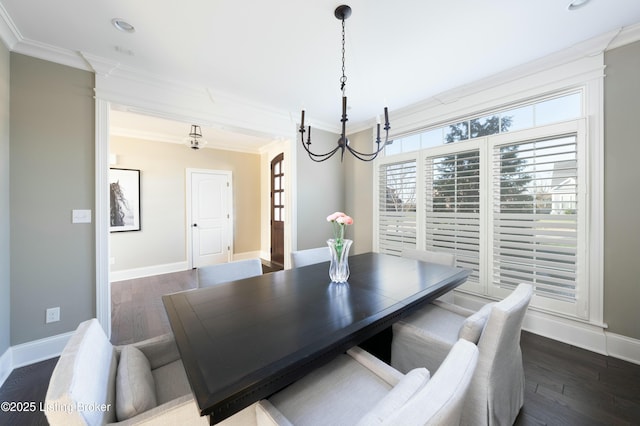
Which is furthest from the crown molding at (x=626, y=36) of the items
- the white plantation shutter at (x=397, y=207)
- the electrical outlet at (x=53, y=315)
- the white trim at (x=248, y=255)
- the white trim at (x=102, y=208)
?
the white trim at (x=248, y=255)

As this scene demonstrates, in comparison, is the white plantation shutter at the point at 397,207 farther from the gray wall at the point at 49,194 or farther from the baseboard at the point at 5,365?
the baseboard at the point at 5,365

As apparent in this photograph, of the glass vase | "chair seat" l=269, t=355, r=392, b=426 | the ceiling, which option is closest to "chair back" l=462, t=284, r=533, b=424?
"chair seat" l=269, t=355, r=392, b=426

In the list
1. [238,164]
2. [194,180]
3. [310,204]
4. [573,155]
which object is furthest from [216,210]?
[573,155]

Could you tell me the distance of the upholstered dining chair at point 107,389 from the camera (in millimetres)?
650

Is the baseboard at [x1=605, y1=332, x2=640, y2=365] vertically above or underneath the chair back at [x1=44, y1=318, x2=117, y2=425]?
underneath

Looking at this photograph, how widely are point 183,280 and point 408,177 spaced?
413cm

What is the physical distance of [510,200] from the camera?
2.58 meters

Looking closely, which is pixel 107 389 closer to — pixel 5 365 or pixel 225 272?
pixel 225 272

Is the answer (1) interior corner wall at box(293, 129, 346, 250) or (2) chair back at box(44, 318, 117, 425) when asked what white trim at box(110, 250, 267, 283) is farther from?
(2) chair back at box(44, 318, 117, 425)

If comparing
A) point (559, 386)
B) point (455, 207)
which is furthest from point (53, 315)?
point (455, 207)

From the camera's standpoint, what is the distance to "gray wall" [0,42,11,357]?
191 centimetres

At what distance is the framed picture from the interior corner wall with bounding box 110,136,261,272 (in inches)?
3.1

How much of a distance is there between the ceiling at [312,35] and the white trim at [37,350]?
253cm

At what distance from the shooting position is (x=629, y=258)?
202 centimetres
